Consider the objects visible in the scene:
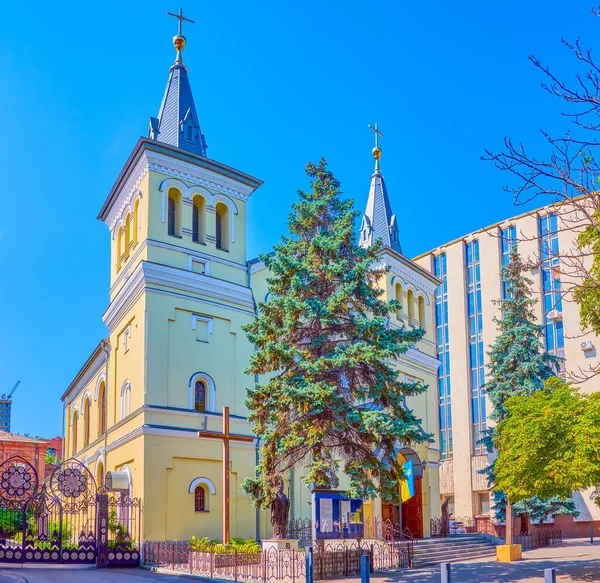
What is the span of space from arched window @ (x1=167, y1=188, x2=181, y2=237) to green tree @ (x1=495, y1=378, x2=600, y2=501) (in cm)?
1272

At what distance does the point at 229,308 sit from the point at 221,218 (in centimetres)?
341

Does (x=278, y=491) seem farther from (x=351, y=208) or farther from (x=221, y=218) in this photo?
(x=221, y=218)

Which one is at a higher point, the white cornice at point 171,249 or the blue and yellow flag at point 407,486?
the white cornice at point 171,249

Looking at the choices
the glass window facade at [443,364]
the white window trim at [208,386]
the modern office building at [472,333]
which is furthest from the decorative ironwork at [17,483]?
the glass window facade at [443,364]

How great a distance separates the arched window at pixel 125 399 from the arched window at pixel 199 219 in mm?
5621

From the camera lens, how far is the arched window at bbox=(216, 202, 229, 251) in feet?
93.1

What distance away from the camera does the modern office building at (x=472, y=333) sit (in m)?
58.0

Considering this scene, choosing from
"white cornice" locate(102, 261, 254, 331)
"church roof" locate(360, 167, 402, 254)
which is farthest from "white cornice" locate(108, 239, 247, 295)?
"church roof" locate(360, 167, 402, 254)

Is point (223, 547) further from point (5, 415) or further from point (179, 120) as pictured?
point (5, 415)

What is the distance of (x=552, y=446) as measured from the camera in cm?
2011

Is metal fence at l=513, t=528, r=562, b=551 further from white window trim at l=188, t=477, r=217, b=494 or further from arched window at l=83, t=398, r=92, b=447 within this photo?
arched window at l=83, t=398, r=92, b=447

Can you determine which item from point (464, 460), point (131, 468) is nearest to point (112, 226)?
point (131, 468)

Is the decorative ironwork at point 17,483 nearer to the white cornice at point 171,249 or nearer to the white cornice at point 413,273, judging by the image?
the white cornice at point 171,249

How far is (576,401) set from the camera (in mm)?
20469
